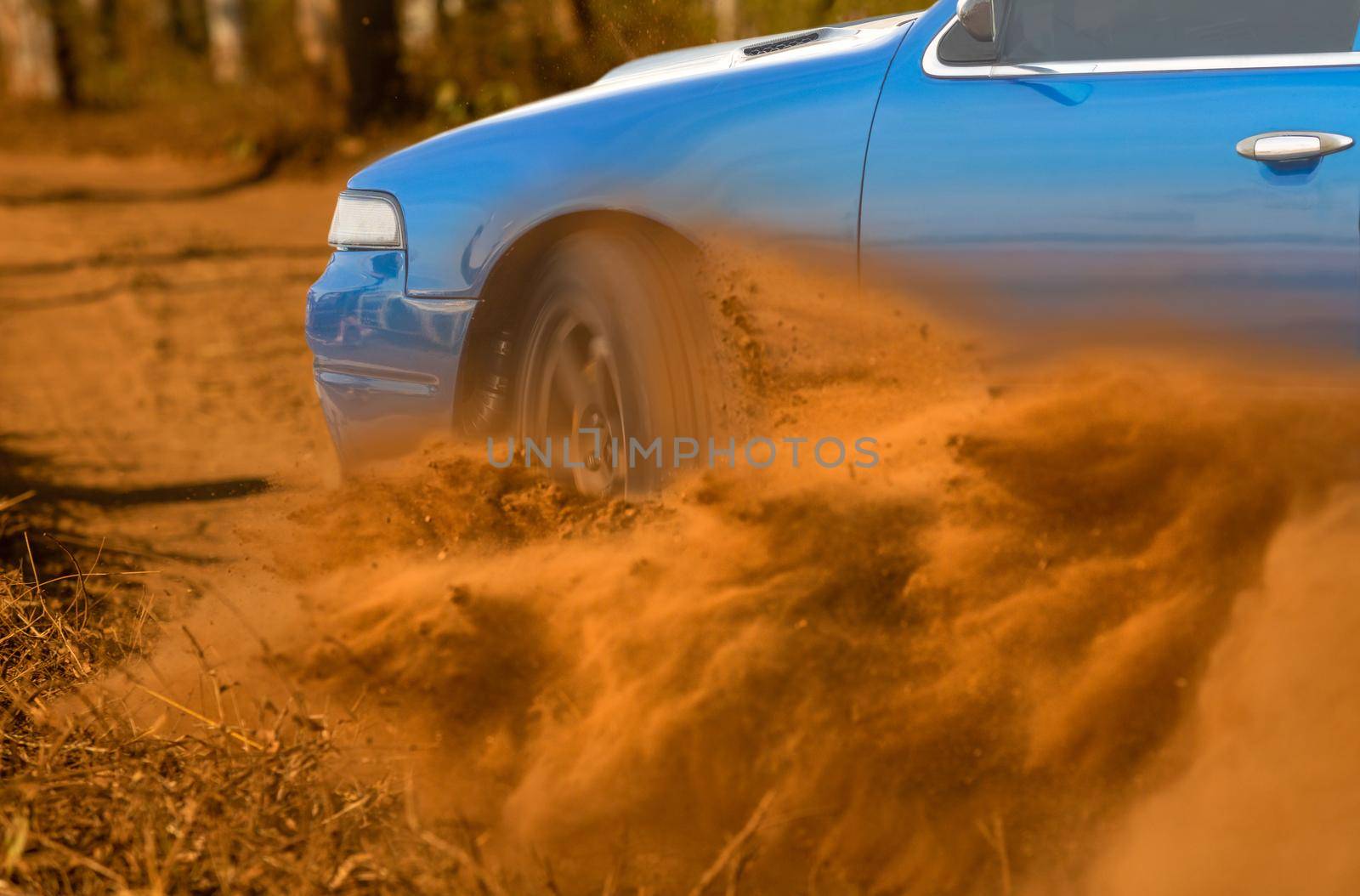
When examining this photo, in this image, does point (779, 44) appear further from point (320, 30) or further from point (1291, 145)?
point (320, 30)

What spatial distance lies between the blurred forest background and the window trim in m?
3.75

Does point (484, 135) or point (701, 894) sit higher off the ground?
point (484, 135)

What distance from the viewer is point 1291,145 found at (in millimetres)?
3109

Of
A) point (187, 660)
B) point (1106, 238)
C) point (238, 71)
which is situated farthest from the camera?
point (238, 71)

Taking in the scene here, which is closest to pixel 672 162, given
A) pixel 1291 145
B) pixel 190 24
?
pixel 1291 145

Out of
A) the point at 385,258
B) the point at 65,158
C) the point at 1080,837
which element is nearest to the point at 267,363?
the point at 385,258

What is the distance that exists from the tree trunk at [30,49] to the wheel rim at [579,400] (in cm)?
1853

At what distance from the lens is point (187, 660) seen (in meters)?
3.55

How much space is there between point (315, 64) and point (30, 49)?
272 inches

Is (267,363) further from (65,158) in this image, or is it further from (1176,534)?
(65,158)

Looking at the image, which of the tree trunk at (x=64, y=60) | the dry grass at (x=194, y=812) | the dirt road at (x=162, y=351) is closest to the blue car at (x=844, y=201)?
the dirt road at (x=162, y=351)

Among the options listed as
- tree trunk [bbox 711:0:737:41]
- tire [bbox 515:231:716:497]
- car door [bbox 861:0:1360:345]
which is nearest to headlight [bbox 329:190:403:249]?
tire [bbox 515:231:716:497]

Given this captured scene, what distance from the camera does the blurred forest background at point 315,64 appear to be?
1058 cm

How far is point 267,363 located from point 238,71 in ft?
41.1
